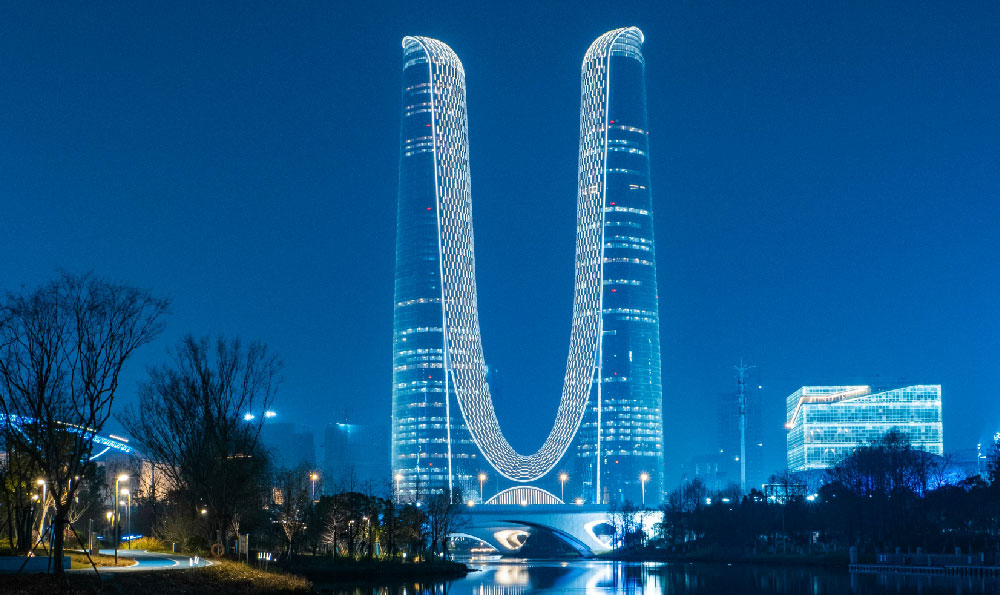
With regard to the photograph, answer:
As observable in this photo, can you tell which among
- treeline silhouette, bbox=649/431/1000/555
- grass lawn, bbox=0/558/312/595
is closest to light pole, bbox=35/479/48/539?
grass lawn, bbox=0/558/312/595

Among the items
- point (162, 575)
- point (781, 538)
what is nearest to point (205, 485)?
point (162, 575)

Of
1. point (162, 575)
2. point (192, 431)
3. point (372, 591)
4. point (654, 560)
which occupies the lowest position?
point (654, 560)

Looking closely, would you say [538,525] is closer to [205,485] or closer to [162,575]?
[205,485]

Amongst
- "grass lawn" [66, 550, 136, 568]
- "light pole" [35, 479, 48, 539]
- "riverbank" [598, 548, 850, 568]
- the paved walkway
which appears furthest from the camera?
"riverbank" [598, 548, 850, 568]

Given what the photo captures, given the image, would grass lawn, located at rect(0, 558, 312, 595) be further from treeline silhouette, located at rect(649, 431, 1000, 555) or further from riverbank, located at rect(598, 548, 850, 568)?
treeline silhouette, located at rect(649, 431, 1000, 555)

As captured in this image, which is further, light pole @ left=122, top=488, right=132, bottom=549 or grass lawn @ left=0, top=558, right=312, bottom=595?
light pole @ left=122, top=488, right=132, bottom=549

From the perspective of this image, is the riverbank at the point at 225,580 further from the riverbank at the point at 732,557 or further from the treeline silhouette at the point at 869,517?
the treeline silhouette at the point at 869,517

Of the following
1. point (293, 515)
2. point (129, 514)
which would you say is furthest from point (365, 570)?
point (129, 514)

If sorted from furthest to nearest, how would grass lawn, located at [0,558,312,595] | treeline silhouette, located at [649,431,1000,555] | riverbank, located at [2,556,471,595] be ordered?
1. treeline silhouette, located at [649,431,1000,555]
2. riverbank, located at [2,556,471,595]
3. grass lawn, located at [0,558,312,595]

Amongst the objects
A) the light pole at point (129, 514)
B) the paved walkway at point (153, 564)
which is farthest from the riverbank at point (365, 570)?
the light pole at point (129, 514)
